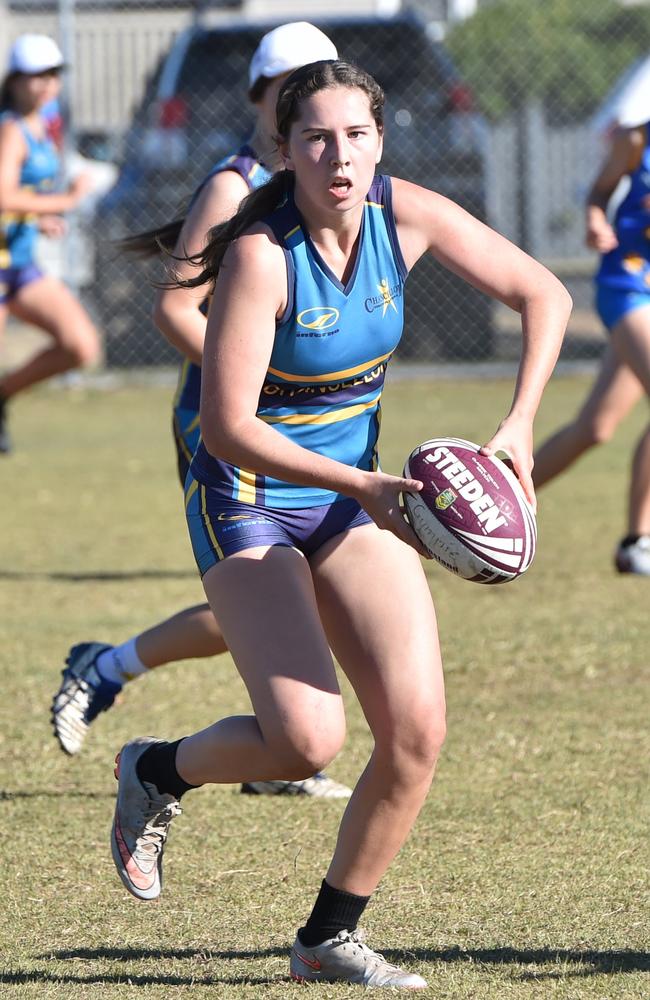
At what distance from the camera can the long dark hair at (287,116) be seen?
144 inches

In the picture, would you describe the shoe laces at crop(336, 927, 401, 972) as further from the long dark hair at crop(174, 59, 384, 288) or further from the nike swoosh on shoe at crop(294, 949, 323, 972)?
the long dark hair at crop(174, 59, 384, 288)

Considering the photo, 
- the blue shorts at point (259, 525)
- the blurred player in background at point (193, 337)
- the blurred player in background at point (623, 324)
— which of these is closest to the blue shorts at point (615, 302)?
the blurred player in background at point (623, 324)

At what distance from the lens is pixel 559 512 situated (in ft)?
32.2

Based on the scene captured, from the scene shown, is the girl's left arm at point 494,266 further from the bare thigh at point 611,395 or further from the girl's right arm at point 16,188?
the girl's right arm at point 16,188

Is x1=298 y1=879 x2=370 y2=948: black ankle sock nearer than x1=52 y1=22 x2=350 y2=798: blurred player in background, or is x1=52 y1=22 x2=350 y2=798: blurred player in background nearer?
x1=298 y1=879 x2=370 y2=948: black ankle sock

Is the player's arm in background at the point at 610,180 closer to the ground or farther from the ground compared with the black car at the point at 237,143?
farther from the ground

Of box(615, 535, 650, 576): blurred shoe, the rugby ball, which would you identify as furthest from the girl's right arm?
the rugby ball

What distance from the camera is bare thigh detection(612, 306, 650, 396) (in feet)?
25.1

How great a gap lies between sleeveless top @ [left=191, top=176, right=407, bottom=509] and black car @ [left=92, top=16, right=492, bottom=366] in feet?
36.5

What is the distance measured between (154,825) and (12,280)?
657 cm

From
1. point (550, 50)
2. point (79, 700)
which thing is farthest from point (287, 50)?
point (550, 50)

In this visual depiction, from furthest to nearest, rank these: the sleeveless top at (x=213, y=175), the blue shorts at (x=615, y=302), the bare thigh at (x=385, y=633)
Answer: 1. the blue shorts at (x=615, y=302)
2. the sleeveless top at (x=213, y=175)
3. the bare thigh at (x=385, y=633)

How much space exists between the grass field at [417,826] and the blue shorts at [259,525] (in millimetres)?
427

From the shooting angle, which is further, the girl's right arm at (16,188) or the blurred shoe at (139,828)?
the girl's right arm at (16,188)
